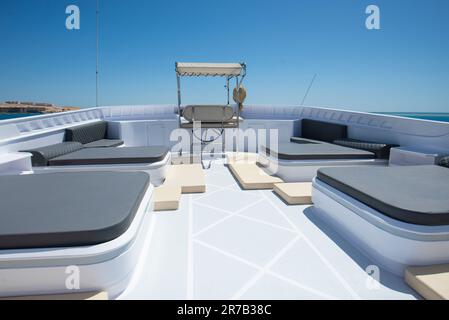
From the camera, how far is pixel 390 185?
8.02 ft

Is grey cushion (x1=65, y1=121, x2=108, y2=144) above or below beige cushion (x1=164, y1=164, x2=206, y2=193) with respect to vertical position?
above

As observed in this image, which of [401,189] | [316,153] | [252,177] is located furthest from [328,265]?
[316,153]

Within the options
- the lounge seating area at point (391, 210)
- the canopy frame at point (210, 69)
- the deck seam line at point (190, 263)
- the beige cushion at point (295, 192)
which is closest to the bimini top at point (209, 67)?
the canopy frame at point (210, 69)

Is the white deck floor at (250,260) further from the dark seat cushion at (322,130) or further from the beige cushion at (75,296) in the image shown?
the dark seat cushion at (322,130)

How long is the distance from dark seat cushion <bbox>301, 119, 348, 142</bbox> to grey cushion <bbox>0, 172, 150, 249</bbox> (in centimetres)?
471

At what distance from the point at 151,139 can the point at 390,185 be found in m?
5.39

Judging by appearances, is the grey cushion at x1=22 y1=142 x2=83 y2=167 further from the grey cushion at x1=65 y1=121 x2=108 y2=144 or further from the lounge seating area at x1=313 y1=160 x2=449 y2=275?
the lounge seating area at x1=313 y1=160 x2=449 y2=275

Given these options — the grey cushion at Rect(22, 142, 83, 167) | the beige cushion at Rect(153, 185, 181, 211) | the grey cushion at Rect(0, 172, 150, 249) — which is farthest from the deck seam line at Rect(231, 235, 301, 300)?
the grey cushion at Rect(22, 142, 83, 167)

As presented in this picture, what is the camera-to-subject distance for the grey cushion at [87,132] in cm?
523

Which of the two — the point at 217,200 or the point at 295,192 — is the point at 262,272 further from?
the point at 295,192

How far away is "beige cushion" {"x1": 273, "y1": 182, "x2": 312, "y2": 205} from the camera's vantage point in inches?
130

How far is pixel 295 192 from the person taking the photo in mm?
3477

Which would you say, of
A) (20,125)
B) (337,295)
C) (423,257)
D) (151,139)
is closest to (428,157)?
(423,257)
